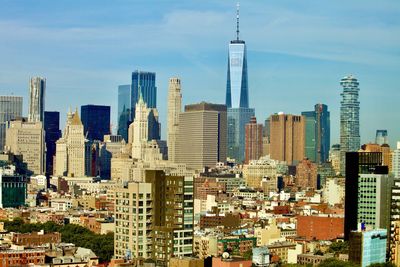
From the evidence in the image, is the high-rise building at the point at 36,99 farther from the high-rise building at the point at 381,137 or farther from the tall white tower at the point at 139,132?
the high-rise building at the point at 381,137

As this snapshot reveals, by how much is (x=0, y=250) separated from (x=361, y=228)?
1914 cm

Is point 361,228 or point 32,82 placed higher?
point 32,82

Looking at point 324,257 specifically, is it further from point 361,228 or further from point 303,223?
point 303,223

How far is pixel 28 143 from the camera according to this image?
527 feet

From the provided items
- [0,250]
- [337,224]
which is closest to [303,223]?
[337,224]

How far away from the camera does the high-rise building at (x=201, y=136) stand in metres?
162

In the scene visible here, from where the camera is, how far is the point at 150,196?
42562mm

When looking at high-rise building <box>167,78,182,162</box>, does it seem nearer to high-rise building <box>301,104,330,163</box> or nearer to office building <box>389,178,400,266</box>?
high-rise building <box>301,104,330,163</box>

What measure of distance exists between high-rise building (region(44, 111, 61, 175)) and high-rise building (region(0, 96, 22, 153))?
5438 millimetres

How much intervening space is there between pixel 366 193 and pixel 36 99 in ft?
437

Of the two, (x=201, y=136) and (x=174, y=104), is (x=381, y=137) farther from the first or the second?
(x=174, y=104)

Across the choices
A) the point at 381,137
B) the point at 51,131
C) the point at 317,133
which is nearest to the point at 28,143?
the point at 51,131

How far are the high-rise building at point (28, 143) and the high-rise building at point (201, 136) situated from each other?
2379 cm

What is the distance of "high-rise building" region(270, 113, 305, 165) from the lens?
171m
